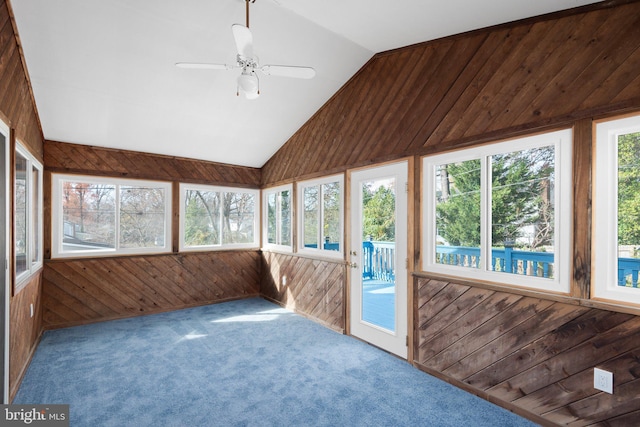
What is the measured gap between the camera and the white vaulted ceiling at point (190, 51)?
2602 millimetres

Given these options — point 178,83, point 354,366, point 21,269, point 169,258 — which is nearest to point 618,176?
point 354,366

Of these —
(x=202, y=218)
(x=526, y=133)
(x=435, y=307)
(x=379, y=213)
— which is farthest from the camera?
(x=202, y=218)

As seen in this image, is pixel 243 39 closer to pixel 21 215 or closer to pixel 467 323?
pixel 21 215

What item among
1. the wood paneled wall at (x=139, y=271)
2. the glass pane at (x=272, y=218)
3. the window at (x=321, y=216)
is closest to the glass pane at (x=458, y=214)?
the window at (x=321, y=216)

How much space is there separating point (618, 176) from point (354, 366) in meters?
2.69

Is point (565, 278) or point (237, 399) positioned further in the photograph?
point (237, 399)

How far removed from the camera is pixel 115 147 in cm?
472

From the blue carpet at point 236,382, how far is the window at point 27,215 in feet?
3.42

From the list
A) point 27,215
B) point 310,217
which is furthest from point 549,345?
point 27,215

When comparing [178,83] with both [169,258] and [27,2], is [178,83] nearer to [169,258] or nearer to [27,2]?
[27,2]

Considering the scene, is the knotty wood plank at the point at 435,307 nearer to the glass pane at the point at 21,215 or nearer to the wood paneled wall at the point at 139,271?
the wood paneled wall at the point at 139,271

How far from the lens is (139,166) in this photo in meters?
4.98

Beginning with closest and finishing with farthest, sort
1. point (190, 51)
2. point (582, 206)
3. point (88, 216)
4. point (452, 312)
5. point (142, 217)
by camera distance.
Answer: point (582, 206) < point (452, 312) < point (190, 51) < point (88, 216) < point (142, 217)

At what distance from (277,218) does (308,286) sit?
5.07ft
